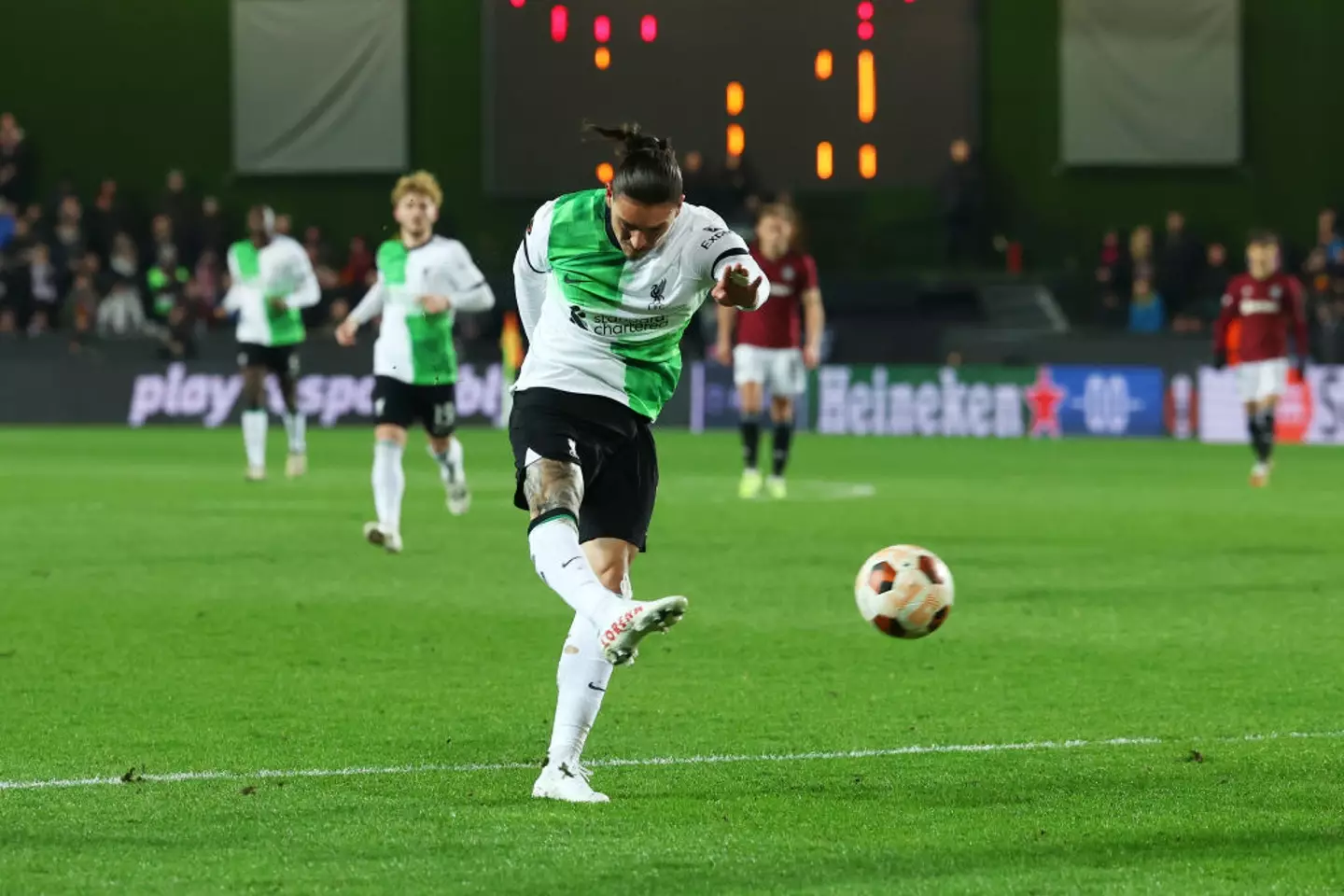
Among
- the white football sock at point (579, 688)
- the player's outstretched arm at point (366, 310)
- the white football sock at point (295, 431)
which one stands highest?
the player's outstretched arm at point (366, 310)

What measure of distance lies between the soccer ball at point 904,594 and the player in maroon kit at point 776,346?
11240mm

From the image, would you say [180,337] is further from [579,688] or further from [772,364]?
[579,688]

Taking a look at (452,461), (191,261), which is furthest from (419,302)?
(191,261)

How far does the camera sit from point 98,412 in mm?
29922

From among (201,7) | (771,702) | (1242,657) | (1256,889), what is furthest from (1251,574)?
(201,7)

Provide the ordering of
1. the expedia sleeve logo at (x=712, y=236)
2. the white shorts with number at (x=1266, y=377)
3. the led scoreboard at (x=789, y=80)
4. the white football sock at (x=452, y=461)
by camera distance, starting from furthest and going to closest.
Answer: the led scoreboard at (x=789, y=80)
the white shorts with number at (x=1266, y=377)
the white football sock at (x=452, y=461)
the expedia sleeve logo at (x=712, y=236)

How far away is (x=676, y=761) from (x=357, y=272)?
940 inches

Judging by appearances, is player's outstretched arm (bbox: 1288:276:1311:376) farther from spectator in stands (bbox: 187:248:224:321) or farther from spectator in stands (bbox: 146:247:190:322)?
spectator in stands (bbox: 146:247:190:322)

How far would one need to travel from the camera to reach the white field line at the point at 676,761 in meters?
6.39

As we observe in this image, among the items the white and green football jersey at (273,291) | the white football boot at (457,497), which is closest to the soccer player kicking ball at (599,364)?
the white football boot at (457,497)

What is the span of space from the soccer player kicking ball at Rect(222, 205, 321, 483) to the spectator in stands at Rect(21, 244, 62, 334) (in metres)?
11.4

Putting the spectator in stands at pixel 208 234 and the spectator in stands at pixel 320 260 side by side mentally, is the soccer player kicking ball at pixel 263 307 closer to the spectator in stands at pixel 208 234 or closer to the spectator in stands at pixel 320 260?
the spectator in stands at pixel 320 260

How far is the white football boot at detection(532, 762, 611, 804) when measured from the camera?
6.07 m

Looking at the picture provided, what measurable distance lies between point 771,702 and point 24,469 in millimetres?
14865
